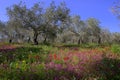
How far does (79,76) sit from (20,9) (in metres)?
33.2

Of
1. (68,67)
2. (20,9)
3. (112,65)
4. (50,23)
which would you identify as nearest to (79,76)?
(68,67)

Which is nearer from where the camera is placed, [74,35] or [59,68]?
[59,68]

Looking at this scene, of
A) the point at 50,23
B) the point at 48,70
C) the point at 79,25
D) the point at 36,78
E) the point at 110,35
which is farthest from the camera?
the point at 110,35

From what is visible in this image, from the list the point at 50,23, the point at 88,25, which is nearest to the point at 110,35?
the point at 88,25

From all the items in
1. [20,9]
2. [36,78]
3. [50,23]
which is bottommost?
[36,78]

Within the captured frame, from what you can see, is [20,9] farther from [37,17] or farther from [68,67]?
[68,67]

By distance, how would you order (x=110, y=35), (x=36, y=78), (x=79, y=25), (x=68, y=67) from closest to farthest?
(x=36, y=78), (x=68, y=67), (x=79, y=25), (x=110, y=35)

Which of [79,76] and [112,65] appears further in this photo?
[112,65]

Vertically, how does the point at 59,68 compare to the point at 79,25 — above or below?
below

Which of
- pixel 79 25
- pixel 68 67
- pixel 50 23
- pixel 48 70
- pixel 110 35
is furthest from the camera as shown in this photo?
pixel 110 35

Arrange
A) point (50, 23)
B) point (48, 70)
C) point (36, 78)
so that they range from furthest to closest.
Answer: point (50, 23)
point (48, 70)
point (36, 78)

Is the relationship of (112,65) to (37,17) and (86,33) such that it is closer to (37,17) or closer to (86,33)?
(37,17)

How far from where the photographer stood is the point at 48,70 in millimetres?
9008

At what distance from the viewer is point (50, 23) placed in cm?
3891
